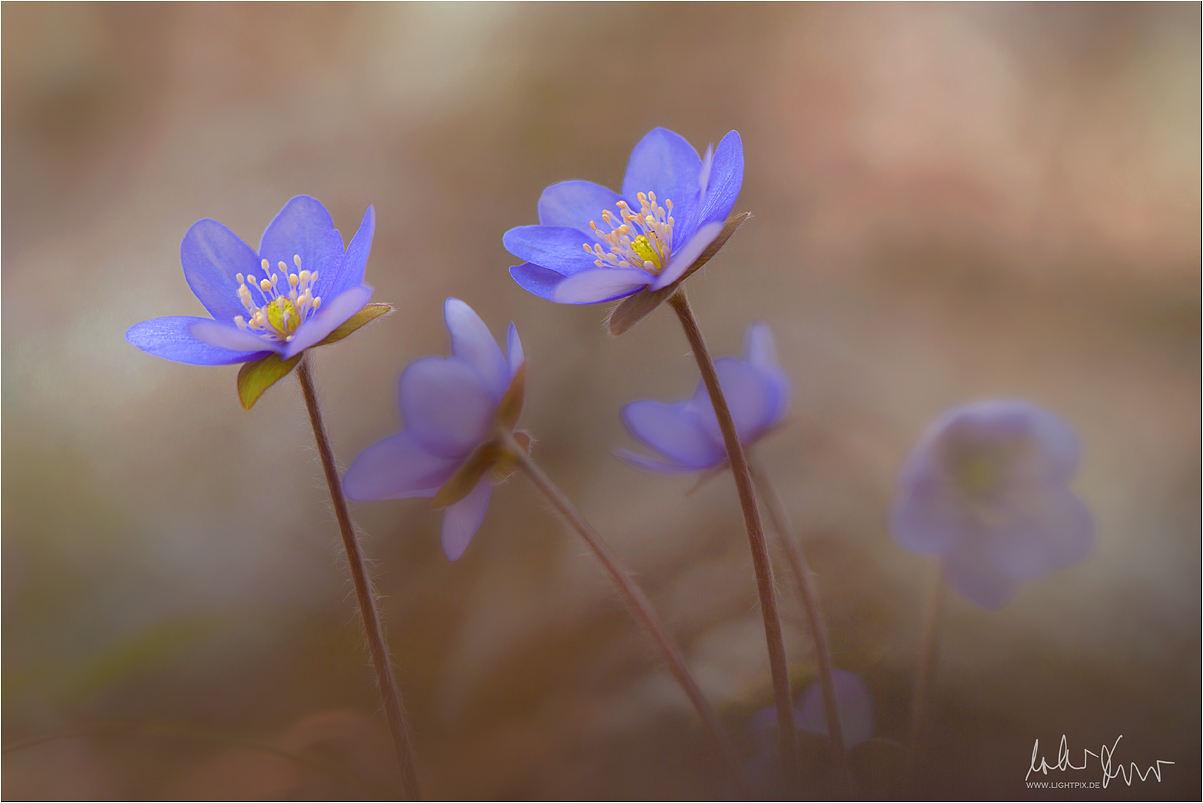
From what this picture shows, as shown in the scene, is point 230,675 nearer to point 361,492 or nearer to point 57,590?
point 57,590

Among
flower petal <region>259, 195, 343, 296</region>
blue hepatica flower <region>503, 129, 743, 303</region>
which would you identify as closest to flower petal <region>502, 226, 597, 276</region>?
blue hepatica flower <region>503, 129, 743, 303</region>

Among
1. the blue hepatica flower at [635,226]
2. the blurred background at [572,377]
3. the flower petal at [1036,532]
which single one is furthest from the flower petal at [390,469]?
the flower petal at [1036,532]

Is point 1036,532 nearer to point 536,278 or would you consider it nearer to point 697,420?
point 697,420

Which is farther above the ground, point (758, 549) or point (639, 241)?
point (639, 241)

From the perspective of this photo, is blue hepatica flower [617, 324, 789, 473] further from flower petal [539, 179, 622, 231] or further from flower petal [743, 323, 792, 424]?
flower petal [539, 179, 622, 231]

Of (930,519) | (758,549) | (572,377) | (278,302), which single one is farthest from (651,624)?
(572,377)
